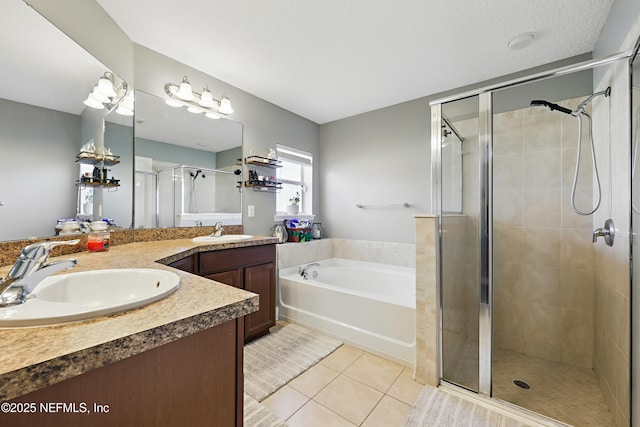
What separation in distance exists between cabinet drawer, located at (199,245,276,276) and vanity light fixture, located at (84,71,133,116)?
1094mm

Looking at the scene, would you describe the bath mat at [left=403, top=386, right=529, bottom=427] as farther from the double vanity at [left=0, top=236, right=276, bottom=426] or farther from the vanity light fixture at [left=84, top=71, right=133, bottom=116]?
the vanity light fixture at [left=84, top=71, right=133, bottom=116]

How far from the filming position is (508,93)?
2354 mm

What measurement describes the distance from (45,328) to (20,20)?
1.42 meters

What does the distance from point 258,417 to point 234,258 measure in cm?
105

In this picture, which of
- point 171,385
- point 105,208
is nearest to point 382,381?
point 171,385

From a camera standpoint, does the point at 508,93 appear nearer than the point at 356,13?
No

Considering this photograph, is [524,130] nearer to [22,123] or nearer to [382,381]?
[382,381]

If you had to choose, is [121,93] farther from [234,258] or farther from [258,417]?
[258,417]

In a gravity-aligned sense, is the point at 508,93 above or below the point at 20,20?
above

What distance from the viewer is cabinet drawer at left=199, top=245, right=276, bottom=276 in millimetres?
1900

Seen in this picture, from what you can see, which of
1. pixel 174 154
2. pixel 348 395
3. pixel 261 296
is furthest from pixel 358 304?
pixel 174 154

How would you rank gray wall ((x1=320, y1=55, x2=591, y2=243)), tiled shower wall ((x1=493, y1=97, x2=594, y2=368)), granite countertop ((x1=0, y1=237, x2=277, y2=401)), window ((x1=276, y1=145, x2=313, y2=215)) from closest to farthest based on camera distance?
granite countertop ((x1=0, y1=237, x2=277, y2=401)) → tiled shower wall ((x1=493, y1=97, x2=594, y2=368)) → gray wall ((x1=320, y1=55, x2=591, y2=243)) → window ((x1=276, y1=145, x2=313, y2=215))

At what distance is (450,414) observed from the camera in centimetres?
149

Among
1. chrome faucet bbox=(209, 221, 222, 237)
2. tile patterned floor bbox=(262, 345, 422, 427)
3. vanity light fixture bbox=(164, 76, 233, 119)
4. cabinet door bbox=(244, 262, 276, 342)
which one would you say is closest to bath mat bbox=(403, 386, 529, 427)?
tile patterned floor bbox=(262, 345, 422, 427)
